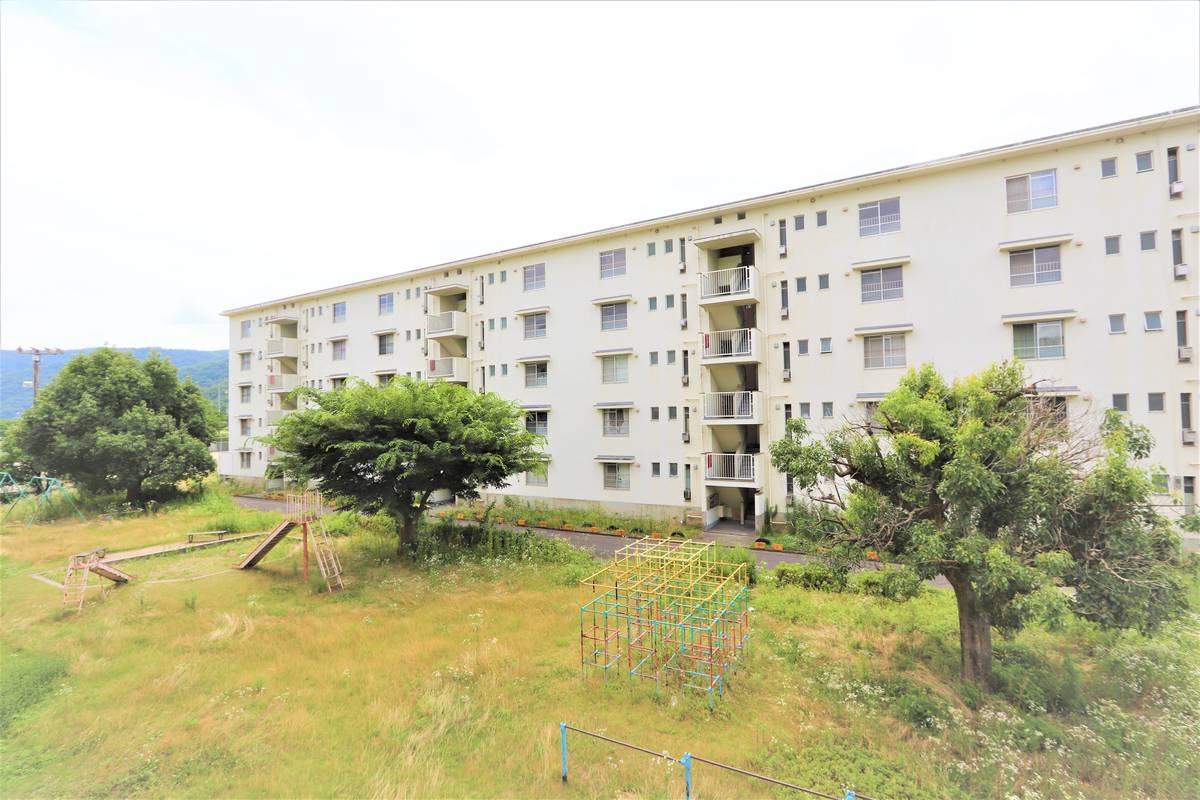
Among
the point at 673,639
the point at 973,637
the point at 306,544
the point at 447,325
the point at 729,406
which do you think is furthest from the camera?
the point at 447,325

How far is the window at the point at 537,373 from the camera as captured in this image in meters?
25.5

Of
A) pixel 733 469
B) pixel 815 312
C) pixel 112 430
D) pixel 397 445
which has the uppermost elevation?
pixel 815 312

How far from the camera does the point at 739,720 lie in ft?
26.7

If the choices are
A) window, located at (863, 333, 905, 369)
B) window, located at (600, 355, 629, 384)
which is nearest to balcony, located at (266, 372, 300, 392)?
window, located at (600, 355, 629, 384)

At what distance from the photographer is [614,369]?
77.4ft

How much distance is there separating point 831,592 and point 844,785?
794 centimetres

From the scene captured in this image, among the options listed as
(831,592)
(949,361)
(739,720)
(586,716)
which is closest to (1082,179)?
(949,361)

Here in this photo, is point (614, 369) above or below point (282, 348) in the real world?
below

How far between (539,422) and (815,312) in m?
13.6

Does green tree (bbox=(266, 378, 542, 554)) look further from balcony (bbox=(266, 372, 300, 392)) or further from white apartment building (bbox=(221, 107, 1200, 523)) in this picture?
balcony (bbox=(266, 372, 300, 392))

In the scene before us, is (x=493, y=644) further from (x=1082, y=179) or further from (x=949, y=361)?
(x=1082, y=179)

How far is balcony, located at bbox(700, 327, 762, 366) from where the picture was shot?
784 inches

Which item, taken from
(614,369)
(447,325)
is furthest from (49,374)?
(614,369)

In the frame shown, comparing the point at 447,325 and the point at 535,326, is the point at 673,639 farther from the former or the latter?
the point at 447,325
